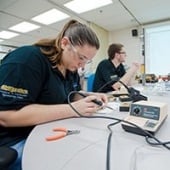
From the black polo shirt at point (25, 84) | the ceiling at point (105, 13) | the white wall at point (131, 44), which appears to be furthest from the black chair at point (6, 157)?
the white wall at point (131, 44)

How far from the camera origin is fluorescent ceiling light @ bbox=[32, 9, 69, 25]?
372 cm

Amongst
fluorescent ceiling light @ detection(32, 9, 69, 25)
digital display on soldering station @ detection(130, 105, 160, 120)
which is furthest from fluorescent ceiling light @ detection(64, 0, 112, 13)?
digital display on soldering station @ detection(130, 105, 160, 120)

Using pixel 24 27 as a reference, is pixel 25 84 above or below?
below

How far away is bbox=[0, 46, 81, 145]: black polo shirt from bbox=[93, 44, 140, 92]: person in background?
101 cm

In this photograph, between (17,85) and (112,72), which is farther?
(112,72)

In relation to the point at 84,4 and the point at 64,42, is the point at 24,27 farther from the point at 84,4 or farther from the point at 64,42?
the point at 64,42

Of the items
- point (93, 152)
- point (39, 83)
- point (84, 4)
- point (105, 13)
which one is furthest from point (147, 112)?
point (105, 13)

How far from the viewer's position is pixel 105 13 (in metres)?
3.88

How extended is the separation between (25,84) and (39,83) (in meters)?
0.08

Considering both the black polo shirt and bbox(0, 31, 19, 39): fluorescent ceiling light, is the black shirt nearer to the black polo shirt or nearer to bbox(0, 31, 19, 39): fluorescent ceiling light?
the black polo shirt

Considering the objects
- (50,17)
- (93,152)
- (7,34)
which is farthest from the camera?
(7,34)

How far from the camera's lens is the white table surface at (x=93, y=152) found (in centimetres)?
46

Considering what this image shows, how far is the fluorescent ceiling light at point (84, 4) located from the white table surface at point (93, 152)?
303cm

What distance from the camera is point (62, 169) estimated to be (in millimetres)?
450
